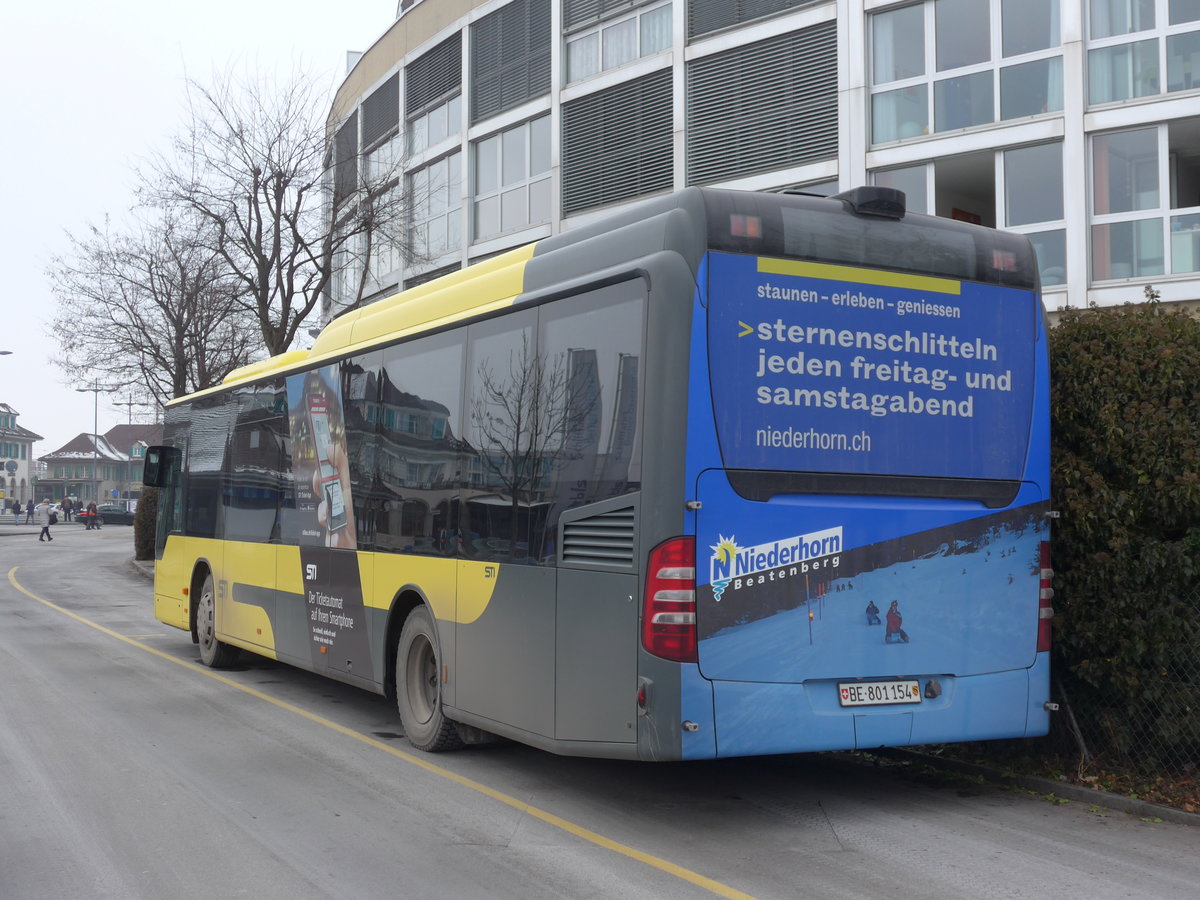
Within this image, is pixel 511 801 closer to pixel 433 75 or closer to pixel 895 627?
pixel 895 627

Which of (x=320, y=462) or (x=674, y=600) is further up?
(x=320, y=462)

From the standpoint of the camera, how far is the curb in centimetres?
689

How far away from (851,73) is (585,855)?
18621mm

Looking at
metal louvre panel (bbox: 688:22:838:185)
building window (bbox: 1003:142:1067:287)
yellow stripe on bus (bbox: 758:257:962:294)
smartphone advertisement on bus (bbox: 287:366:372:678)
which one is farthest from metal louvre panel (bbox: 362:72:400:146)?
yellow stripe on bus (bbox: 758:257:962:294)

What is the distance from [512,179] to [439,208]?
11.2 ft

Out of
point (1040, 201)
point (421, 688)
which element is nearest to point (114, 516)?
point (1040, 201)

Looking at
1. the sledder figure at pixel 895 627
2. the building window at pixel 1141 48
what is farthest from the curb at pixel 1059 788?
the building window at pixel 1141 48

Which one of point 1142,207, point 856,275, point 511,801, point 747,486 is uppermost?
point 1142,207

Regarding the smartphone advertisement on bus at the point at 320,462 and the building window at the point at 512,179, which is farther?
the building window at the point at 512,179

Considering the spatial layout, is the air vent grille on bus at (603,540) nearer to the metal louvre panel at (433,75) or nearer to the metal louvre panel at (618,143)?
the metal louvre panel at (618,143)

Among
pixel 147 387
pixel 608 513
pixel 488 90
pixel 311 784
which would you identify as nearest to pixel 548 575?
pixel 608 513

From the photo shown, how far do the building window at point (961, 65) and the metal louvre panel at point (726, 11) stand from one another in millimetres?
1942

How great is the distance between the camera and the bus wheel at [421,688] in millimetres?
8484

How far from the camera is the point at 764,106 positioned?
23.3m
